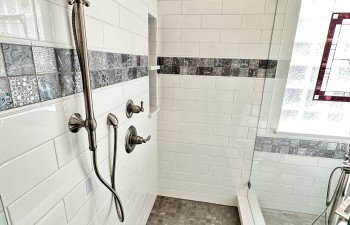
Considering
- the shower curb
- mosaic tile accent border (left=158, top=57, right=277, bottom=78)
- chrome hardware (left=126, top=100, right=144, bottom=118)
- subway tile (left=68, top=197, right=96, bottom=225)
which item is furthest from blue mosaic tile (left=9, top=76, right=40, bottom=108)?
the shower curb

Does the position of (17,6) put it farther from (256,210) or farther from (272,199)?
(272,199)

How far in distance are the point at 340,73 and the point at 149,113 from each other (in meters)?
1.48

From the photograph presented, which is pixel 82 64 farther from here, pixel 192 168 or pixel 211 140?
pixel 192 168

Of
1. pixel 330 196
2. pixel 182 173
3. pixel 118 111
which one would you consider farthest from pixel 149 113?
pixel 330 196

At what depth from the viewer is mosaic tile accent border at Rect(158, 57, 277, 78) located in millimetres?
1497

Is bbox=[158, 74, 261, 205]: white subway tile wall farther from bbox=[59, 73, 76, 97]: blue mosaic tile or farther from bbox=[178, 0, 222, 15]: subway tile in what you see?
bbox=[59, 73, 76, 97]: blue mosaic tile

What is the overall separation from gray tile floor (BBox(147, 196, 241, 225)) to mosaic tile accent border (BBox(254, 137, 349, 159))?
699 millimetres

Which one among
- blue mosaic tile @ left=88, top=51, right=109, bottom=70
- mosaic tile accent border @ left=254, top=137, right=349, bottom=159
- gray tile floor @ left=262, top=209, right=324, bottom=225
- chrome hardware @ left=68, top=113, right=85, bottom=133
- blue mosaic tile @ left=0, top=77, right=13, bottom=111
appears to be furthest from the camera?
gray tile floor @ left=262, top=209, right=324, bottom=225

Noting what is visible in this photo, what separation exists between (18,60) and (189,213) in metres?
1.80

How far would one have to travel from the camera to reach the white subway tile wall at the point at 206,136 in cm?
160

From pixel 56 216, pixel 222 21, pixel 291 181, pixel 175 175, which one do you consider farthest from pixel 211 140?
pixel 56 216

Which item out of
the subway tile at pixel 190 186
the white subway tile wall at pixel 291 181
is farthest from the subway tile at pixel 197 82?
the subway tile at pixel 190 186

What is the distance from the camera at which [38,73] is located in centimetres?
48

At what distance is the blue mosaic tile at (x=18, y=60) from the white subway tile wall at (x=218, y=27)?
1.25m
